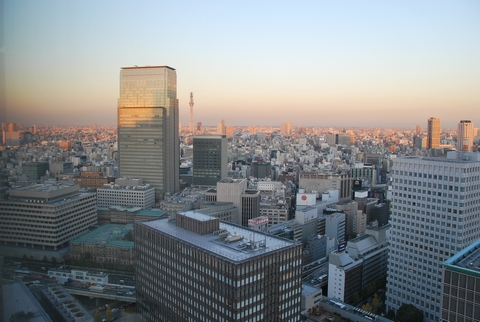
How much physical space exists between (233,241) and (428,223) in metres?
3.35

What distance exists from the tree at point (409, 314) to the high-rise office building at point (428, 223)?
25 cm

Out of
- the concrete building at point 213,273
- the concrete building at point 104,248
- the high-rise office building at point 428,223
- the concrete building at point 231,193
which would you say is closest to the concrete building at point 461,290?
the concrete building at point 213,273

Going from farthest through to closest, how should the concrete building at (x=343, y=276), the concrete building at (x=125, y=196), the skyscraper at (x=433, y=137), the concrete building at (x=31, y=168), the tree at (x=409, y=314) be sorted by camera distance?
the skyscraper at (x=433, y=137), the concrete building at (x=125, y=196), the concrete building at (x=343, y=276), the tree at (x=409, y=314), the concrete building at (x=31, y=168)

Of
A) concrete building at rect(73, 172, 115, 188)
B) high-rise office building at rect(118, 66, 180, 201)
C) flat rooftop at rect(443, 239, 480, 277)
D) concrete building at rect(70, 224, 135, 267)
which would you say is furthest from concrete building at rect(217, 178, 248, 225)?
flat rooftop at rect(443, 239, 480, 277)

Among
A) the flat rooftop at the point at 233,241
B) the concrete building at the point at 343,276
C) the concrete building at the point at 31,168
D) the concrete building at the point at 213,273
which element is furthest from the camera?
the concrete building at the point at 343,276

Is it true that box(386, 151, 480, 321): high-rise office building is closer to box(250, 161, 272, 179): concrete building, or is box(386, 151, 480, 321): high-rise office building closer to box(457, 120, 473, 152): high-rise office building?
box(457, 120, 473, 152): high-rise office building

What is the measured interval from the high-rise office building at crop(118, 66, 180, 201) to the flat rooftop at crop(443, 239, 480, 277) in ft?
37.8

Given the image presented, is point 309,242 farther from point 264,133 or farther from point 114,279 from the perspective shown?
point 264,133

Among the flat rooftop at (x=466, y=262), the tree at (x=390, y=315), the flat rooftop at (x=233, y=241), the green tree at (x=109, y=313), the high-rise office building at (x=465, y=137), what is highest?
the high-rise office building at (x=465, y=137)

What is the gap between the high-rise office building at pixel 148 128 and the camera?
1419cm

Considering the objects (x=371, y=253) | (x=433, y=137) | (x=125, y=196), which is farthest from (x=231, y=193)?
(x=433, y=137)

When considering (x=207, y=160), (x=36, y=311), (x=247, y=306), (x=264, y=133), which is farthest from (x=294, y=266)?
(x=264, y=133)

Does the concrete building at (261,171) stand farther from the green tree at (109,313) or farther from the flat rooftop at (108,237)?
the green tree at (109,313)

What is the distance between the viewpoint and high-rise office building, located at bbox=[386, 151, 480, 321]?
6.16 m
